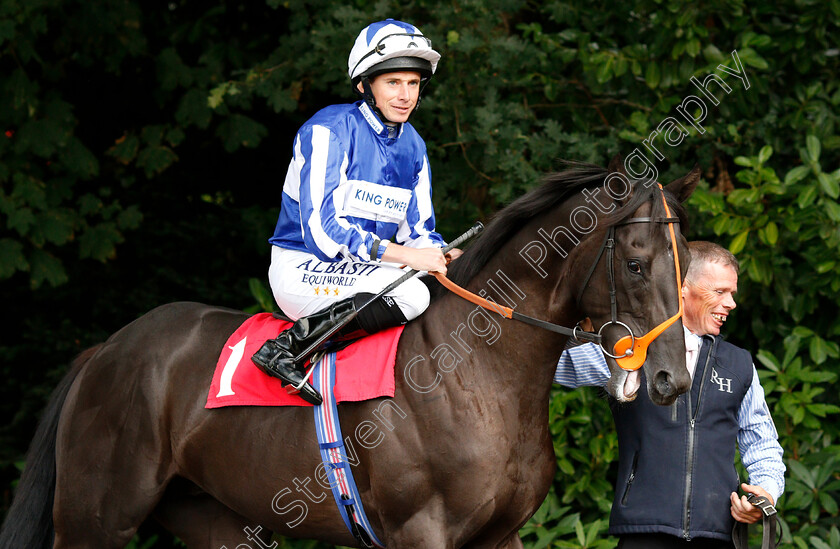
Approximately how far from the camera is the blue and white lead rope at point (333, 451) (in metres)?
2.95

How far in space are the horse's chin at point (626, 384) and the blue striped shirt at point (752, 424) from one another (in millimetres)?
346

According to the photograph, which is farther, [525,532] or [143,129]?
[143,129]

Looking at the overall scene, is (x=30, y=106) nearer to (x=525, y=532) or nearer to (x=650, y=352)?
(x=525, y=532)

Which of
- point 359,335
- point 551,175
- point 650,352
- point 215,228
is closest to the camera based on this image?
point 650,352

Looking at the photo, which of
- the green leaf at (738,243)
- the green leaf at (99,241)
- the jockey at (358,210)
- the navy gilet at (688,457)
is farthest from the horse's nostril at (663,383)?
the green leaf at (99,241)

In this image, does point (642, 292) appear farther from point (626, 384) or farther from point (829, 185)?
point (829, 185)

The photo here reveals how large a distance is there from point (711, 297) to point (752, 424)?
0.48 metres

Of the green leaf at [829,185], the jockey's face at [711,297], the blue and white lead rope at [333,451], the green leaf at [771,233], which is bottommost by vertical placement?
the blue and white lead rope at [333,451]

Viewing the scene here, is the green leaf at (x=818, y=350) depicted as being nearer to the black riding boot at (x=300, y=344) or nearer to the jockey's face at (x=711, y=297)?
the jockey's face at (x=711, y=297)

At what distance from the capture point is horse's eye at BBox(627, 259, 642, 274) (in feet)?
8.31

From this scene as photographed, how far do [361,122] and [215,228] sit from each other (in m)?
4.28

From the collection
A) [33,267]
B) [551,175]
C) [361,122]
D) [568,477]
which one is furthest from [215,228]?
[551,175]

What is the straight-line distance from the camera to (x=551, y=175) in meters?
2.81

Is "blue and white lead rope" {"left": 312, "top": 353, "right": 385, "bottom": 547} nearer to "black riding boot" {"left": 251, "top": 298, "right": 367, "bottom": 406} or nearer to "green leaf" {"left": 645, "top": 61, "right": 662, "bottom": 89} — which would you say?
"black riding boot" {"left": 251, "top": 298, "right": 367, "bottom": 406}
